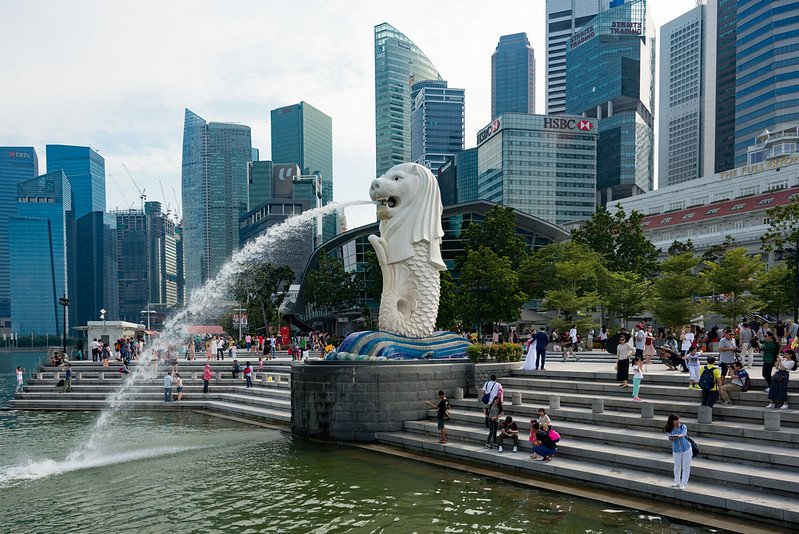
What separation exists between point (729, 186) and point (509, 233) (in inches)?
1589

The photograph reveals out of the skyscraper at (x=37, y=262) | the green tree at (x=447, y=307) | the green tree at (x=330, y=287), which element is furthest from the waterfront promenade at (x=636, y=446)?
the skyscraper at (x=37, y=262)

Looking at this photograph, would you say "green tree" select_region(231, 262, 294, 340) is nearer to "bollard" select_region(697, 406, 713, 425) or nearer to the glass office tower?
"bollard" select_region(697, 406, 713, 425)

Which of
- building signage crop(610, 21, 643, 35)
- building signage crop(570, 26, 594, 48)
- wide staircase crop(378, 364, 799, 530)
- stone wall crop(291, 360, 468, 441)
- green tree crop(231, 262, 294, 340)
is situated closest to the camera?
wide staircase crop(378, 364, 799, 530)

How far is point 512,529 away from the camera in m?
11.0

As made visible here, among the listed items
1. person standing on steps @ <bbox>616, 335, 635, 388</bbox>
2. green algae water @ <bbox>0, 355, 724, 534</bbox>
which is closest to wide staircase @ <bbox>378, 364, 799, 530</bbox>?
person standing on steps @ <bbox>616, 335, 635, 388</bbox>

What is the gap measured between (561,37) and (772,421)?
20539 centimetres

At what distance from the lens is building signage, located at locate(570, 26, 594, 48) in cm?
16400

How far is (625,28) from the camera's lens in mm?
161125

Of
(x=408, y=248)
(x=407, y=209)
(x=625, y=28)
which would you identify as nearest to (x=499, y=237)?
(x=407, y=209)

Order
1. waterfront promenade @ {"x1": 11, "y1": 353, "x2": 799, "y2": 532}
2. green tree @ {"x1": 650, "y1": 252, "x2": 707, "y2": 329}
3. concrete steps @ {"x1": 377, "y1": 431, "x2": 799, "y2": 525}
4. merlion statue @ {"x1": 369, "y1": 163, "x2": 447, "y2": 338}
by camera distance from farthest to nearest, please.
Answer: green tree @ {"x1": 650, "y1": 252, "x2": 707, "y2": 329}, merlion statue @ {"x1": 369, "y1": 163, "x2": 447, "y2": 338}, waterfront promenade @ {"x1": 11, "y1": 353, "x2": 799, "y2": 532}, concrete steps @ {"x1": 377, "y1": 431, "x2": 799, "y2": 525}

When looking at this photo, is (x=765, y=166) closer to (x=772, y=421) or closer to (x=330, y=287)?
(x=330, y=287)

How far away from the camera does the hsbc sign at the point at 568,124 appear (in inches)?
4609

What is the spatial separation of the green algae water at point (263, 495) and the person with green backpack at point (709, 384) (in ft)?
13.5

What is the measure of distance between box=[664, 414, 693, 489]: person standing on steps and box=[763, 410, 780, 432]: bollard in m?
2.35
